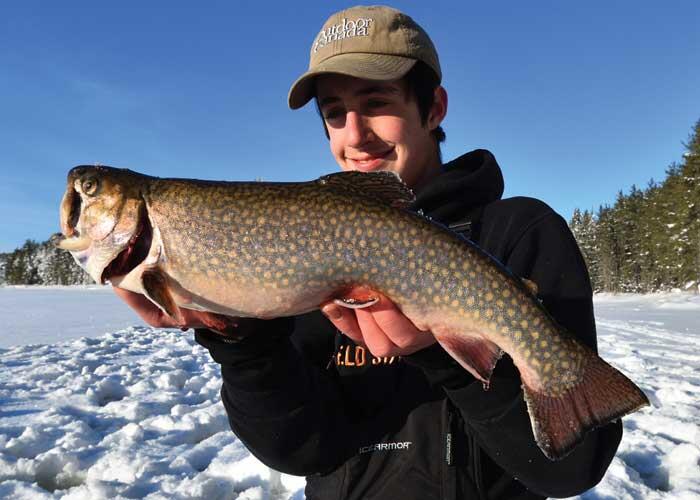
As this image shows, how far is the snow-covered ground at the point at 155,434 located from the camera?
3.36 meters

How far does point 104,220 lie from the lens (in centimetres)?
221

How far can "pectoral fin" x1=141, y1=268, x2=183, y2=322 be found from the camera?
2082 mm

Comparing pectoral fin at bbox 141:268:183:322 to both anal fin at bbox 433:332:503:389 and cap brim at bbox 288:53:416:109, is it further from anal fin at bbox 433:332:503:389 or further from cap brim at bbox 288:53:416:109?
cap brim at bbox 288:53:416:109

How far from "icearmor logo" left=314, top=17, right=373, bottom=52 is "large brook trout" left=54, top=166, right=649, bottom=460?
114cm

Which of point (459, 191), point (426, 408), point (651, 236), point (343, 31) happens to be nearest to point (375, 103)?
point (343, 31)

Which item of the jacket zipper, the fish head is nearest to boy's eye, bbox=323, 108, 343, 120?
the fish head

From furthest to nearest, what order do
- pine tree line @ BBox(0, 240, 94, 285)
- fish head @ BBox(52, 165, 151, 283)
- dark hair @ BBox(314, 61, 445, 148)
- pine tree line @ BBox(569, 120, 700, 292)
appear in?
pine tree line @ BBox(0, 240, 94, 285), pine tree line @ BBox(569, 120, 700, 292), dark hair @ BBox(314, 61, 445, 148), fish head @ BBox(52, 165, 151, 283)

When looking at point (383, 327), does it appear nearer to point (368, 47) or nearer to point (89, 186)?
point (89, 186)

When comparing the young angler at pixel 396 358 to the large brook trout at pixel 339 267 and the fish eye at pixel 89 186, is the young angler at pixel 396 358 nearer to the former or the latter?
the large brook trout at pixel 339 267

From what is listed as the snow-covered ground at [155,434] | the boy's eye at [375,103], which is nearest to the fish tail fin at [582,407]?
the boy's eye at [375,103]

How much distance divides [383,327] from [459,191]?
111 cm

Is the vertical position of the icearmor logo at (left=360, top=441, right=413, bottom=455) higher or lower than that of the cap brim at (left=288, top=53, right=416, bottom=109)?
lower

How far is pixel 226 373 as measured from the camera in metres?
A: 2.43

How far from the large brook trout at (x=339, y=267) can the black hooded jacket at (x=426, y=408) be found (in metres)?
0.26
